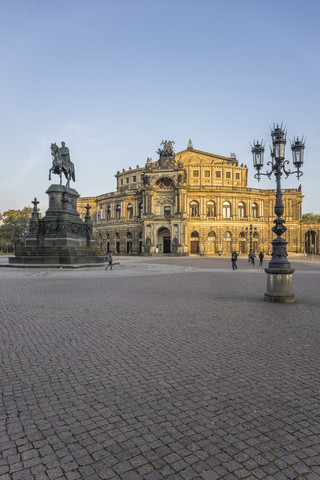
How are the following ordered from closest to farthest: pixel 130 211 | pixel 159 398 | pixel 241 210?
pixel 159 398 < pixel 241 210 < pixel 130 211

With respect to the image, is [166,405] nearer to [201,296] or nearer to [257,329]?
[257,329]

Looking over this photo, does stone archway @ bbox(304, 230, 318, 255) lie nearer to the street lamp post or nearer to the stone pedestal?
the stone pedestal

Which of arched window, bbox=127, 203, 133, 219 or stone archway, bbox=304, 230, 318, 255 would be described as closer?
arched window, bbox=127, 203, 133, 219

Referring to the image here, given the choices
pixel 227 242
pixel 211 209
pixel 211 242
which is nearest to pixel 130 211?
pixel 211 209

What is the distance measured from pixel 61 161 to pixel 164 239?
3820 centimetres

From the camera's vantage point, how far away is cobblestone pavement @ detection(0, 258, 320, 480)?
2.49 m

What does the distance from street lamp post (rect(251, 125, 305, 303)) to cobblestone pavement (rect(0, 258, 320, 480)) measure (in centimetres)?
247

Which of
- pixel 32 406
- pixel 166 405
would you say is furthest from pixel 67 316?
pixel 166 405

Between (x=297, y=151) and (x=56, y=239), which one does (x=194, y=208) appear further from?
(x=297, y=151)

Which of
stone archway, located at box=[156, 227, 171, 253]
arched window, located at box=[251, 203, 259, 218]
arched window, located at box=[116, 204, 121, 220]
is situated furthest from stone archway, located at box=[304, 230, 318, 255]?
arched window, located at box=[116, 204, 121, 220]

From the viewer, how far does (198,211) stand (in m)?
62.4

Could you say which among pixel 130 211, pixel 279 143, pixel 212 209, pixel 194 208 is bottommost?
pixel 279 143

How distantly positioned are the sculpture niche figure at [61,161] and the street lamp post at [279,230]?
19.0 m

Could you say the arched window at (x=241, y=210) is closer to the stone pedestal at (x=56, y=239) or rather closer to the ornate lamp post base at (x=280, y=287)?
the stone pedestal at (x=56, y=239)
